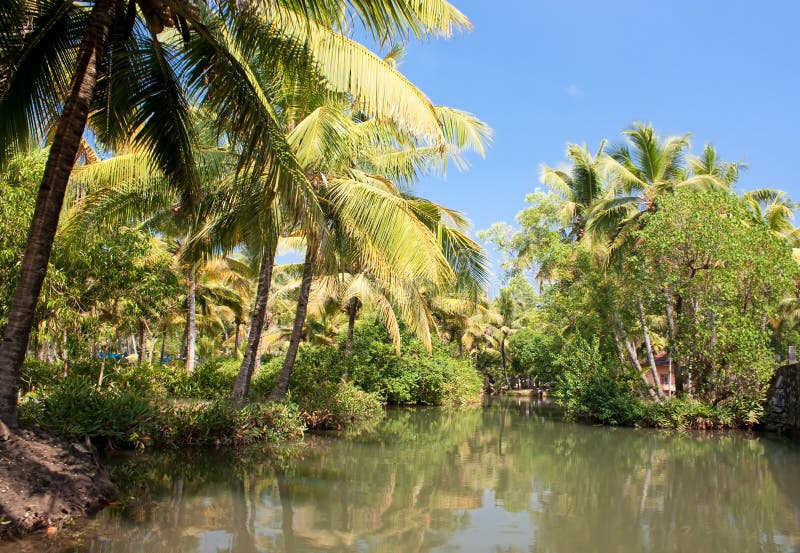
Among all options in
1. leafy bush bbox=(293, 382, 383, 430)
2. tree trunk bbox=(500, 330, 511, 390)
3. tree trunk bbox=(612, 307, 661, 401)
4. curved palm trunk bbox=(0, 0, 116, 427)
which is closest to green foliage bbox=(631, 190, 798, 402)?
tree trunk bbox=(612, 307, 661, 401)

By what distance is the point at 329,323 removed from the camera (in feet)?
95.0

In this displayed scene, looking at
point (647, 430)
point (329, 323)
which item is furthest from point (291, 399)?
point (329, 323)

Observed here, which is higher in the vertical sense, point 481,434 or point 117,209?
point 117,209

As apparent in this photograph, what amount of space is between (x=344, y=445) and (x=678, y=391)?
1149 cm

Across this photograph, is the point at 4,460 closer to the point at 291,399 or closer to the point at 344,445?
the point at 344,445

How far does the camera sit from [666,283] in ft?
54.0

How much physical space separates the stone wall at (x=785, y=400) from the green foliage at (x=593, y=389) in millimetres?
3626

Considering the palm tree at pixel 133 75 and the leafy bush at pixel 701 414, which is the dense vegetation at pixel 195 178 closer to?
the palm tree at pixel 133 75

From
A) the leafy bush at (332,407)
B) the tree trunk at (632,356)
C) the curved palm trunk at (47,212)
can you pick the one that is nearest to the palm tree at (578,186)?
the tree trunk at (632,356)

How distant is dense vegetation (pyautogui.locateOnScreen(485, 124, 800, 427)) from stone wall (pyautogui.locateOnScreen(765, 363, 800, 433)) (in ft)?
1.71

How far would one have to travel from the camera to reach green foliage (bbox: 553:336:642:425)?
17781mm

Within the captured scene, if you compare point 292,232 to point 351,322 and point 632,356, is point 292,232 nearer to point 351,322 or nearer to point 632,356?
point 351,322

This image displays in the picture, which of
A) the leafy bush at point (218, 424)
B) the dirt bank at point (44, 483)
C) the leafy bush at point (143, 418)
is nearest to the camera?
the dirt bank at point (44, 483)

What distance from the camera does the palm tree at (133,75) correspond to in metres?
5.38
